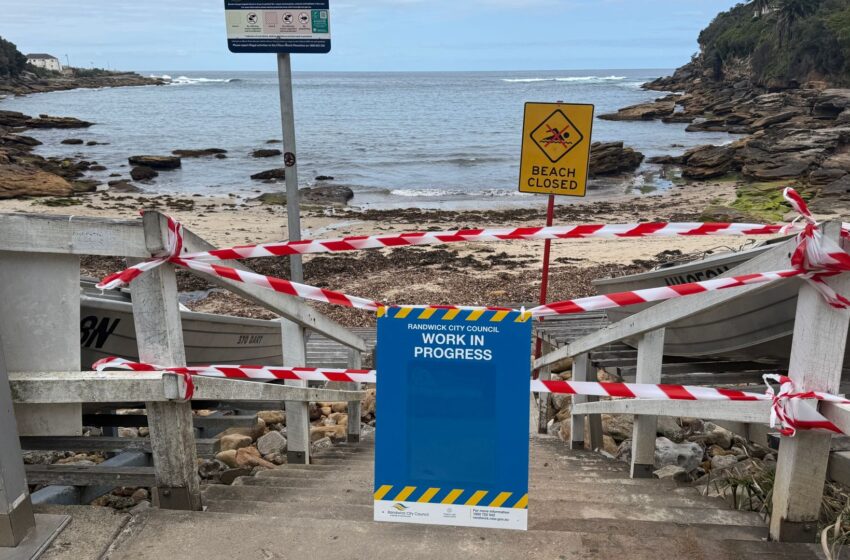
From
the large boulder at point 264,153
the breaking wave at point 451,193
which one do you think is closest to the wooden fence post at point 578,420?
the breaking wave at point 451,193

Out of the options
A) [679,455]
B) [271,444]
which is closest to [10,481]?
[271,444]

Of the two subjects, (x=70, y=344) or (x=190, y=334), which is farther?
(x=190, y=334)

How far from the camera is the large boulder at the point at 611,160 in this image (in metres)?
33.0

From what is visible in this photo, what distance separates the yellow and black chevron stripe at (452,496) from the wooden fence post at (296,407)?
1.59 meters

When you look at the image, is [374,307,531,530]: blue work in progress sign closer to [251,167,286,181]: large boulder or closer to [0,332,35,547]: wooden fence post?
[0,332,35,547]: wooden fence post

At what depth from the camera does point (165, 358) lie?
2.75m

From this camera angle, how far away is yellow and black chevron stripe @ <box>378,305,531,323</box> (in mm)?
2418

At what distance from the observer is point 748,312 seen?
5098mm

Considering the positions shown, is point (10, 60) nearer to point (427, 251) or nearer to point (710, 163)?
point (710, 163)

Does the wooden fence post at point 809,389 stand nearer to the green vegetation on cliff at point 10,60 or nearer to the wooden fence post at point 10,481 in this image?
the wooden fence post at point 10,481

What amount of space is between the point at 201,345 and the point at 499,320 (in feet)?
14.8

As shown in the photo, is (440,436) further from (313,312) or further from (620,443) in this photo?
(620,443)

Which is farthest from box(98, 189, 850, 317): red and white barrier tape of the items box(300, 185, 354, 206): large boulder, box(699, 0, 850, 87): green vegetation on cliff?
box(699, 0, 850, 87): green vegetation on cliff

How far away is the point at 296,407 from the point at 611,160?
3131cm
